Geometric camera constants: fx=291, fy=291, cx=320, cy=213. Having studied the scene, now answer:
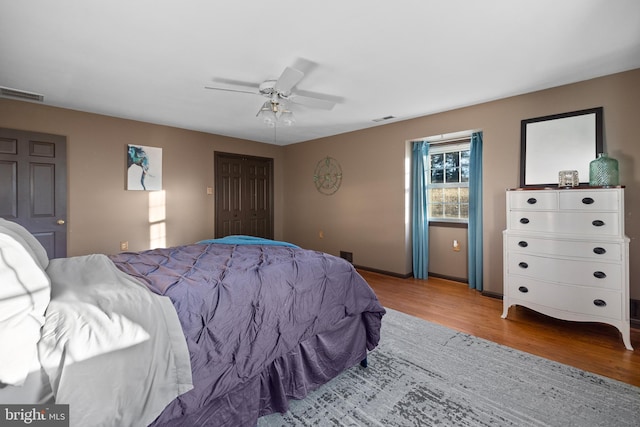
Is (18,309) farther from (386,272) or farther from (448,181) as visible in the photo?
(448,181)

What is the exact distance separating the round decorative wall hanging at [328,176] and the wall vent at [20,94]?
3.94 m

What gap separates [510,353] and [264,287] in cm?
203

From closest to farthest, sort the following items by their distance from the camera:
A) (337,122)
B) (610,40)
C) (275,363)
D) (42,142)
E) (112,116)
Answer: (275,363), (610,40), (42,142), (112,116), (337,122)

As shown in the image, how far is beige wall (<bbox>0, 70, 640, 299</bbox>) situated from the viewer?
2854mm

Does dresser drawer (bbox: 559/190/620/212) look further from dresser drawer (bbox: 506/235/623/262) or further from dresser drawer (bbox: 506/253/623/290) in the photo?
dresser drawer (bbox: 506/253/623/290)

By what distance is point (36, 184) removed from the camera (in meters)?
3.50

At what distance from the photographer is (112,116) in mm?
4055

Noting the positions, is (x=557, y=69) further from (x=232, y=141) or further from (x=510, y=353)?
(x=232, y=141)

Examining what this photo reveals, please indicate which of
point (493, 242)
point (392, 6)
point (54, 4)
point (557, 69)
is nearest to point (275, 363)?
point (392, 6)

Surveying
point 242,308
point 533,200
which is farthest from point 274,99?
point 533,200

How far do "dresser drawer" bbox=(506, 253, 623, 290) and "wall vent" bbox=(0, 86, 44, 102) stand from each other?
5389 millimetres

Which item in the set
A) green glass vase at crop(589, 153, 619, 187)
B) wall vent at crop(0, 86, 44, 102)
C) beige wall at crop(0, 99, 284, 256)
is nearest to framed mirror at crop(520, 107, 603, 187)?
green glass vase at crop(589, 153, 619, 187)

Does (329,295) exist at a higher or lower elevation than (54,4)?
lower

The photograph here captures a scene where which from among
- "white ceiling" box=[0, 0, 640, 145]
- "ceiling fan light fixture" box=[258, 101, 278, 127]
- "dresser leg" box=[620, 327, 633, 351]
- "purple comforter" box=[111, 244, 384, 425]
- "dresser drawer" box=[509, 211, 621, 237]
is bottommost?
"dresser leg" box=[620, 327, 633, 351]
